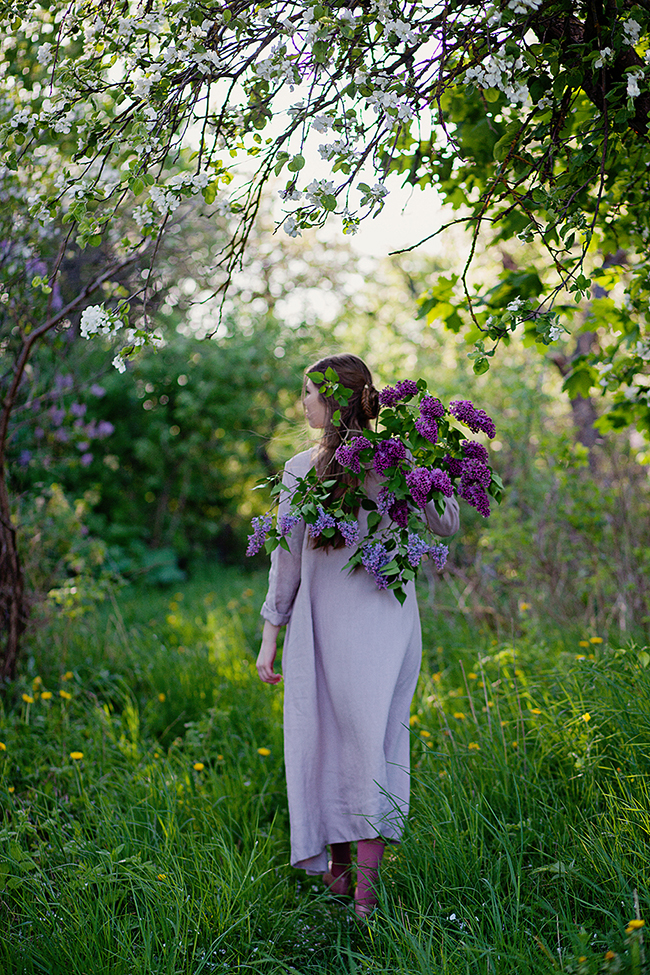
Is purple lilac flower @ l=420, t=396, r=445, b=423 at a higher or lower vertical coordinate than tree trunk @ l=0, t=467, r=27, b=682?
higher

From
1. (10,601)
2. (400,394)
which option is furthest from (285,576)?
(10,601)

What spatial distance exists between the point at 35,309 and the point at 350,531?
80.4 inches

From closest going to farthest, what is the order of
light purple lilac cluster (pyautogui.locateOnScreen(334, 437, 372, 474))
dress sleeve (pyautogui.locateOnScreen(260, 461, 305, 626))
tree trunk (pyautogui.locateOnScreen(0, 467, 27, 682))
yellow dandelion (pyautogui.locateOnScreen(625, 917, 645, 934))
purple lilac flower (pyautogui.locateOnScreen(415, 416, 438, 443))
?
1. yellow dandelion (pyautogui.locateOnScreen(625, 917, 645, 934))
2. purple lilac flower (pyautogui.locateOnScreen(415, 416, 438, 443))
3. light purple lilac cluster (pyautogui.locateOnScreen(334, 437, 372, 474))
4. dress sleeve (pyautogui.locateOnScreen(260, 461, 305, 626))
5. tree trunk (pyautogui.locateOnScreen(0, 467, 27, 682))

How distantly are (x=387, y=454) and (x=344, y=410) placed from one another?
44 centimetres

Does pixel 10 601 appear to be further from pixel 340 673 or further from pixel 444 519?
pixel 444 519

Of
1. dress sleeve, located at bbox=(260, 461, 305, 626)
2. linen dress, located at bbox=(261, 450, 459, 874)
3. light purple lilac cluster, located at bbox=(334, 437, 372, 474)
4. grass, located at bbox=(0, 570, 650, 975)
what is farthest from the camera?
dress sleeve, located at bbox=(260, 461, 305, 626)

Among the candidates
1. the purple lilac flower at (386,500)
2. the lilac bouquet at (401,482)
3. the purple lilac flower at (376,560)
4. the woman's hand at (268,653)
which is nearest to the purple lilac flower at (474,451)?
the lilac bouquet at (401,482)

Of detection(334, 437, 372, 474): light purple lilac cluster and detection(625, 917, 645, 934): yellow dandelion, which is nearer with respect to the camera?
detection(625, 917, 645, 934): yellow dandelion

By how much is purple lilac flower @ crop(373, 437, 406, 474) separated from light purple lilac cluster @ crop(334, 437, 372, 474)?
0.20 ft

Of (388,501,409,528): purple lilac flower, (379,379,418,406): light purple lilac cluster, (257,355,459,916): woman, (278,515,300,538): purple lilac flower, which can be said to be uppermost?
(379,379,418,406): light purple lilac cluster

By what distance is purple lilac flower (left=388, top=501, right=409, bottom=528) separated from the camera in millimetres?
2266

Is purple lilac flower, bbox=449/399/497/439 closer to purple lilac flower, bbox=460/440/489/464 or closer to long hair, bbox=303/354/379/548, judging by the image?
purple lilac flower, bbox=460/440/489/464

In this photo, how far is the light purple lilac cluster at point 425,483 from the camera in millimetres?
2129

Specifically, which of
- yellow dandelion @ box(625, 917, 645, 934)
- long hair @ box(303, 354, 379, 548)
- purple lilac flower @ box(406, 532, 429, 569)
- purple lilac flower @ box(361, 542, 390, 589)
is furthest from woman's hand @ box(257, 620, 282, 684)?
yellow dandelion @ box(625, 917, 645, 934)
